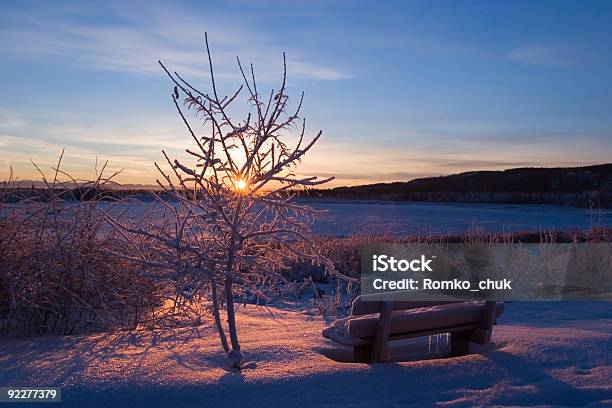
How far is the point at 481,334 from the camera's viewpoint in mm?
5949

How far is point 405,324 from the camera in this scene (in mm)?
5656

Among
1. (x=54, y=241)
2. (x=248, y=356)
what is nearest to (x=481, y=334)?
(x=248, y=356)

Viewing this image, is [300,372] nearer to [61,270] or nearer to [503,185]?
[61,270]

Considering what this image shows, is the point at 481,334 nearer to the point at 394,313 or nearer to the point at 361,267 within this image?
the point at 394,313

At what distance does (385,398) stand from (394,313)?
1.21 m

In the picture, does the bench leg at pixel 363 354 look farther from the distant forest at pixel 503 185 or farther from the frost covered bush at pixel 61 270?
the distant forest at pixel 503 185

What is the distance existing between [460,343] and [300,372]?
2036 millimetres

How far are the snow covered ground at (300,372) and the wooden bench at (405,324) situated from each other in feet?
0.69

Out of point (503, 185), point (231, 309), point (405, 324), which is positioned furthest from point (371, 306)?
point (503, 185)

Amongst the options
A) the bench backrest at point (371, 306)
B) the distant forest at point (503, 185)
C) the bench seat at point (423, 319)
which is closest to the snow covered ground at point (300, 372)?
the bench seat at point (423, 319)

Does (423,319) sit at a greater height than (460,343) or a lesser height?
greater

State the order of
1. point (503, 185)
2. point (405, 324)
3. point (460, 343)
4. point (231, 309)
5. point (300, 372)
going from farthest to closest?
point (503, 185)
point (460, 343)
point (405, 324)
point (231, 309)
point (300, 372)

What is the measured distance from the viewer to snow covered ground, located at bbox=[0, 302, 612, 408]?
4.46m

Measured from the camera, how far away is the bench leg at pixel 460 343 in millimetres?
6121
